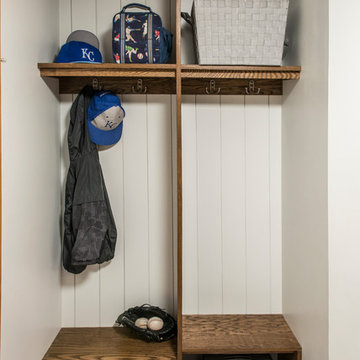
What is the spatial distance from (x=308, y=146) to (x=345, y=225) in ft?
1.37

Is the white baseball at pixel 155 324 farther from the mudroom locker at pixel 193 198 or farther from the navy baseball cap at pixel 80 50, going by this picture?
the navy baseball cap at pixel 80 50

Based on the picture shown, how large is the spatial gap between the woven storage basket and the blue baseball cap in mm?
502

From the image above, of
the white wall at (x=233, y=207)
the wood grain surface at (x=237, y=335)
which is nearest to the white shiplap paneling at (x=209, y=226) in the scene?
the white wall at (x=233, y=207)

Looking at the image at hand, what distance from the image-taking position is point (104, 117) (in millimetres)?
1899

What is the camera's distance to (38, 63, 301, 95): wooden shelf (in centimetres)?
179

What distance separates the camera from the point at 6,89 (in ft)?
4.37

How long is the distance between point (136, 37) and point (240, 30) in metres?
0.52

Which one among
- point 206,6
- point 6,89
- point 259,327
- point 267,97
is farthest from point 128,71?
point 259,327

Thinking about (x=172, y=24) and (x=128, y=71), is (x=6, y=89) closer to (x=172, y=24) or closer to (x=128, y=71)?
(x=128, y=71)

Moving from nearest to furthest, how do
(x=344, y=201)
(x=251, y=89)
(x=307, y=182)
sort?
1. (x=344, y=201)
2. (x=307, y=182)
3. (x=251, y=89)

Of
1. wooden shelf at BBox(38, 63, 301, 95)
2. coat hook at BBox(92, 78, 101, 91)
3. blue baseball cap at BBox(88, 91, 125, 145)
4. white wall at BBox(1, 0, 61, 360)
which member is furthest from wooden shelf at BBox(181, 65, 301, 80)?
white wall at BBox(1, 0, 61, 360)

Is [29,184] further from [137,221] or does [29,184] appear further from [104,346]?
[104,346]

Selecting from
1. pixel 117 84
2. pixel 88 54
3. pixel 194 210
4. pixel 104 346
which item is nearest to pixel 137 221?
pixel 194 210

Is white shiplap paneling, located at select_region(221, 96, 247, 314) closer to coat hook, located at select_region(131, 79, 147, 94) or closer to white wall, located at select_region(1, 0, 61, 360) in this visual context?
coat hook, located at select_region(131, 79, 147, 94)
